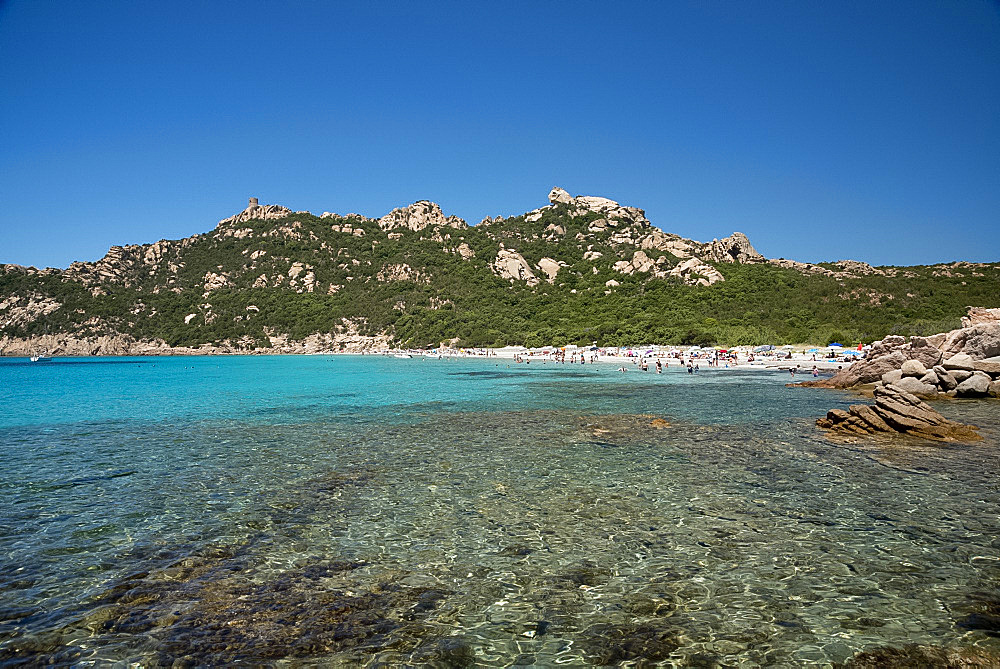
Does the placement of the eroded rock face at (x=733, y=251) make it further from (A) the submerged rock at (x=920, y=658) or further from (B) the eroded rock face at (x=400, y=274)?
(A) the submerged rock at (x=920, y=658)

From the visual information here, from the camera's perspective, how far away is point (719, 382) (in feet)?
159

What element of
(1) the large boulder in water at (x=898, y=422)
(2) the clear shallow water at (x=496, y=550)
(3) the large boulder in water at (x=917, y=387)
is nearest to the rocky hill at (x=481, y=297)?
(3) the large boulder in water at (x=917, y=387)

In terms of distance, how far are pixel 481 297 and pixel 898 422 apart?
474 feet

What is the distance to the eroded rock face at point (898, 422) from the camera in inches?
762

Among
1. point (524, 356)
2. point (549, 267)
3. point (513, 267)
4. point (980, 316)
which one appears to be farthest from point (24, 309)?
point (980, 316)

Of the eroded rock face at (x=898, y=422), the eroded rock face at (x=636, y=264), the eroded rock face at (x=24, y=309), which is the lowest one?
the eroded rock face at (x=898, y=422)

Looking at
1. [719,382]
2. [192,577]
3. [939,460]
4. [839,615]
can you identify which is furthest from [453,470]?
[719,382]

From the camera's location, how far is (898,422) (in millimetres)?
20109

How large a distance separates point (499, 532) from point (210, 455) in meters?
12.4

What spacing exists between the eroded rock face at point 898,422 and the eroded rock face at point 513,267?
148 m

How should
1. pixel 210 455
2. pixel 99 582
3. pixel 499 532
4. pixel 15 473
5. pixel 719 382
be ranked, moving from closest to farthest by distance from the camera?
pixel 99 582
pixel 499 532
pixel 15 473
pixel 210 455
pixel 719 382

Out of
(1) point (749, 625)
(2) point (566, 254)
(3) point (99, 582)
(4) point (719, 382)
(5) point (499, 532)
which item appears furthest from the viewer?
(2) point (566, 254)

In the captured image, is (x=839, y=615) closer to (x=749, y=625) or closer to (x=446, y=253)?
(x=749, y=625)

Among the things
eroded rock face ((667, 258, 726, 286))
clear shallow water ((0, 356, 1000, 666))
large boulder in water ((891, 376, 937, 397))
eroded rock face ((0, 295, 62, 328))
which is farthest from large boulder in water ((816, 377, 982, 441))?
eroded rock face ((0, 295, 62, 328))
